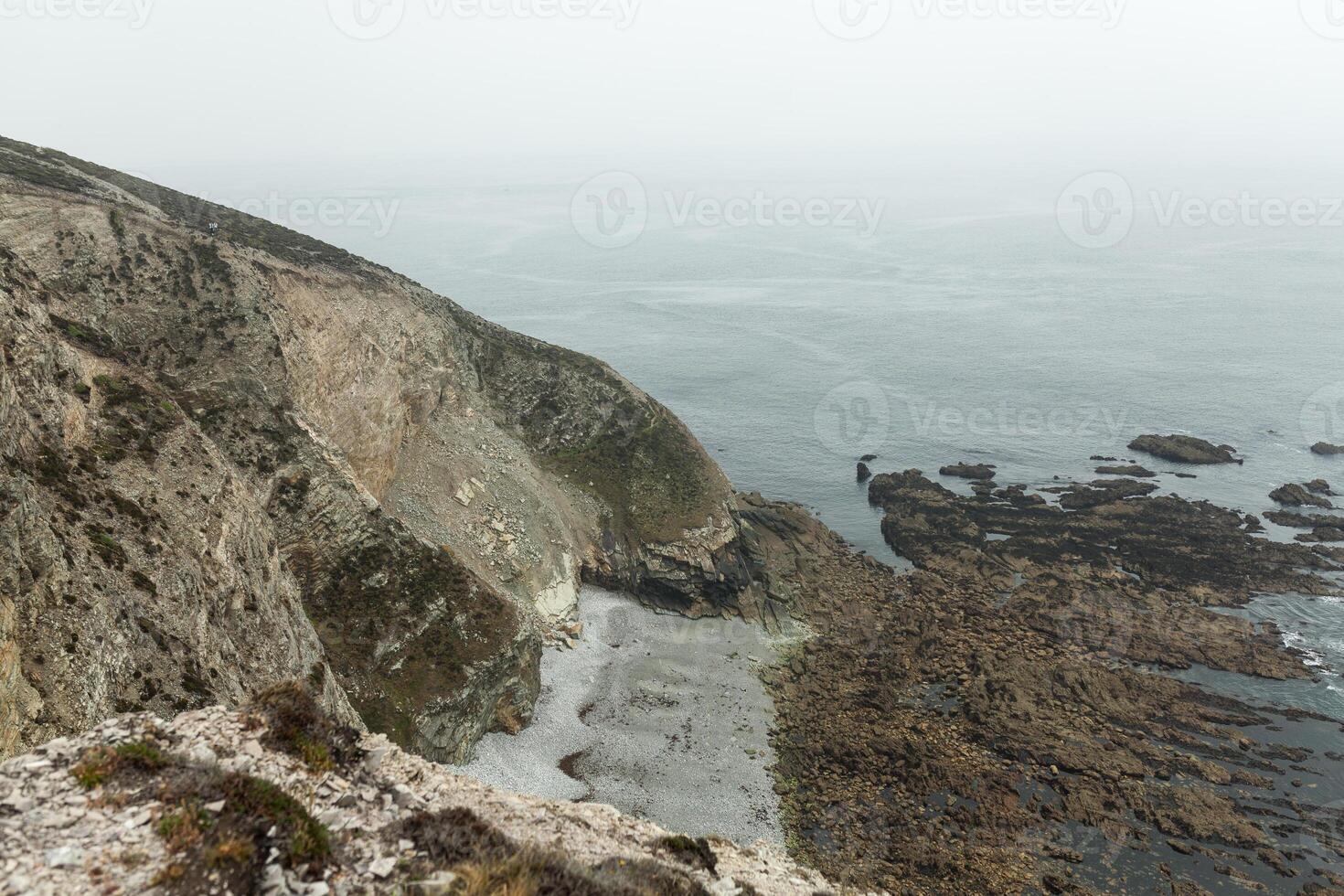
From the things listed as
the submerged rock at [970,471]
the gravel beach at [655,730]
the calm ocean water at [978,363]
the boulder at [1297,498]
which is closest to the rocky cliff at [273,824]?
the gravel beach at [655,730]

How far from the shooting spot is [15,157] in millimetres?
49375

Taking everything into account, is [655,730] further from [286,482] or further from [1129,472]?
[1129,472]

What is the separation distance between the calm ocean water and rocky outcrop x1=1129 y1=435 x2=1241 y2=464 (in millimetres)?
2235

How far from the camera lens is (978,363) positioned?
385ft

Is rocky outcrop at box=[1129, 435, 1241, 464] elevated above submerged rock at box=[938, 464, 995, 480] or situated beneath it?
elevated above

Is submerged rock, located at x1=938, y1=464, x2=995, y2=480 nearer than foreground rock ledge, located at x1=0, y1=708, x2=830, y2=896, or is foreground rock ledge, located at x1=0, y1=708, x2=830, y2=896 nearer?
foreground rock ledge, located at x1=0, y1=708, x2=830, y2=896

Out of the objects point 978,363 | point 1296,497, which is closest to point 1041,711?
point 1296,497

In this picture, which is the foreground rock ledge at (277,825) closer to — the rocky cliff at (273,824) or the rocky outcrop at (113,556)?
the rocky cliff at (273,824)

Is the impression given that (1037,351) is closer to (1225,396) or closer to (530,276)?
(1225,396)

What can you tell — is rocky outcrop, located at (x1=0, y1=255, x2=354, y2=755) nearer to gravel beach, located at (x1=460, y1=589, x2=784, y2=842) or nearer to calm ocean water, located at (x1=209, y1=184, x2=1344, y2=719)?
gravel beach, located at (x1=460, y1=589, x2=784, y2=842)

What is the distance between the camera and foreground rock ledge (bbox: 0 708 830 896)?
11188 mm

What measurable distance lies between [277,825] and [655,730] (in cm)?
3215

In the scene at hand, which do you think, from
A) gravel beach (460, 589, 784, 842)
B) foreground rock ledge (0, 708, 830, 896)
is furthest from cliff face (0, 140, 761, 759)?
foreground rock ledge (0, 708, 830, 896)

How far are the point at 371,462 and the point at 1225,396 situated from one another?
104459 millimetres
